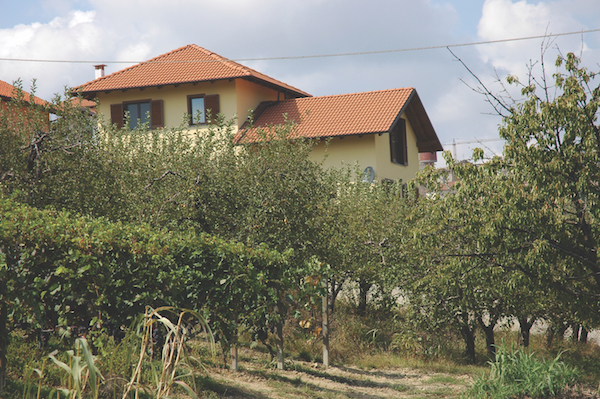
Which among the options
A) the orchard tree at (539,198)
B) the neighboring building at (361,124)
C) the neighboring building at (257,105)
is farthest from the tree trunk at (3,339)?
the neighboring building at (257,105)

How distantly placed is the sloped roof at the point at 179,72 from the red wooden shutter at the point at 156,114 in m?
0.80

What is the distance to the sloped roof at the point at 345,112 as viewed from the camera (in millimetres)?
21812

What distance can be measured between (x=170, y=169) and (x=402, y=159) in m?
17.1

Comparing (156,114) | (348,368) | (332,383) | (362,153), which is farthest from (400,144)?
(332,383)

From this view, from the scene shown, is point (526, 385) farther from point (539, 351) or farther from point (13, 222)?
point (13, 222)

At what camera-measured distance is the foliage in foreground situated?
7.55 metres

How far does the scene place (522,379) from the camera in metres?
7.70

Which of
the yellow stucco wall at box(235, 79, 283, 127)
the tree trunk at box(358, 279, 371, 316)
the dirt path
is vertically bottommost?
the dirt path

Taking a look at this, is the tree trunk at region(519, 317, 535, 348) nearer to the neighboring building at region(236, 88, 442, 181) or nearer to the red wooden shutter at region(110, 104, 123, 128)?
the neighboring building at region(236, 88, 442, 181)

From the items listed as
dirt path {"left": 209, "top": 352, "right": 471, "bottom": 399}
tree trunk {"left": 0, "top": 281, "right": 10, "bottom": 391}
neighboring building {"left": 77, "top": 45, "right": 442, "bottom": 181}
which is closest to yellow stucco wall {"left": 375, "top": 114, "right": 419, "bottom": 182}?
neighboring building {"left": 77, "top": 45, "right": 442, "bottom": 181}

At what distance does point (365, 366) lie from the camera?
11016 millimetres

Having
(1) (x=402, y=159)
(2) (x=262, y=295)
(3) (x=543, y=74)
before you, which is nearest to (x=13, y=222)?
(2) (x=262, y=295)

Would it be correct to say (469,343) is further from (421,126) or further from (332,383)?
(421,126)

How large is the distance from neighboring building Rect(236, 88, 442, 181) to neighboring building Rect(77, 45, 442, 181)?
32 millimetres
